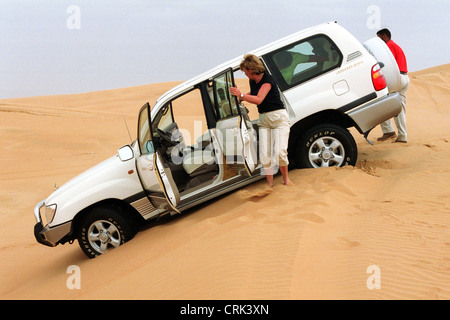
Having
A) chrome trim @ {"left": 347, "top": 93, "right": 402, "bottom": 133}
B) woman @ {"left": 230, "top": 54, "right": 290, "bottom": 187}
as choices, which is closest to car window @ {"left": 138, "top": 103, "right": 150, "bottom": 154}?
woman @ {"left": 230, "top": 54, "right": 290, "bottom": 187}

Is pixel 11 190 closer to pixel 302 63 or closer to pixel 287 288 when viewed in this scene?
pixel 302 63

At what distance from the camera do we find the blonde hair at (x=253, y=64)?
5922mm

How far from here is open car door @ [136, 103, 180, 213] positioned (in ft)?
18.1

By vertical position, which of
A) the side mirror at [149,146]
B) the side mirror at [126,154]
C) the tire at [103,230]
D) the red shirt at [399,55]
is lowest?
the tire at [103,230]

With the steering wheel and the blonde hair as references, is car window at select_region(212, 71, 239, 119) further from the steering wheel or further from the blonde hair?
the steering wheel

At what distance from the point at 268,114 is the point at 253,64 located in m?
0.69

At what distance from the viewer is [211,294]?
3.88 m

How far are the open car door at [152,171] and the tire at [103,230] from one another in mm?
480

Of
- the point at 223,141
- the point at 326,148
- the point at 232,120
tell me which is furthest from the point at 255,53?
the point at 326,148

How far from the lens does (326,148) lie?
259 inches

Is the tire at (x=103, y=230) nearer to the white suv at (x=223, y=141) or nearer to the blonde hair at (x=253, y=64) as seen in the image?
the white suv at (x=223, y=141)
